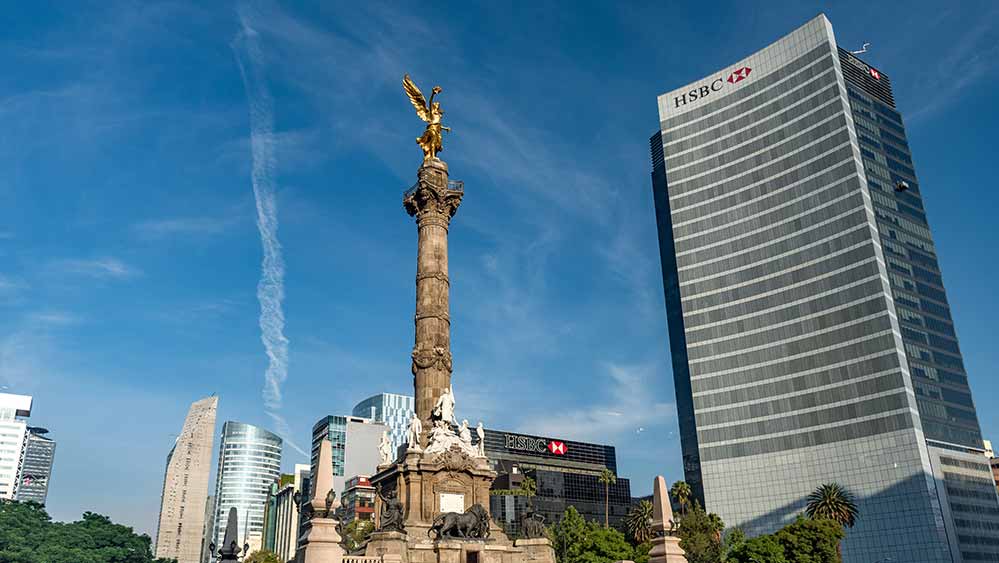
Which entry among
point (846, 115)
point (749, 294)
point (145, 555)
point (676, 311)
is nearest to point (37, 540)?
point (145, 555)

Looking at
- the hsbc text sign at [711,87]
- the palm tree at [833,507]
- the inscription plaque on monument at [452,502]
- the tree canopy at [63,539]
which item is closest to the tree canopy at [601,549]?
the inscription plaque on monument at [452,502]

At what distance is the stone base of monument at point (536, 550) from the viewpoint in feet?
129

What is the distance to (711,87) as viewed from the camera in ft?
382

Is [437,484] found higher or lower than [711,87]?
lower

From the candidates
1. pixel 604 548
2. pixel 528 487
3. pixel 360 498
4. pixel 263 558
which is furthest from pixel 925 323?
pixel 360 498

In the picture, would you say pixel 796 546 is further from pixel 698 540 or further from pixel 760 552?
pixel 698 540

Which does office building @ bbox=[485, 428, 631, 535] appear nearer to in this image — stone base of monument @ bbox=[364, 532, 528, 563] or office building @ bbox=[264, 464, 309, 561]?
office building @ bbox=[264, 464, 309, 561]

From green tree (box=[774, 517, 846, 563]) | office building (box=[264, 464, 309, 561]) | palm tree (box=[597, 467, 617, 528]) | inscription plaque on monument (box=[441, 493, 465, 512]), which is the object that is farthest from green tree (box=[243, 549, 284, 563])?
office building (box=[264, 464, 309, 561])

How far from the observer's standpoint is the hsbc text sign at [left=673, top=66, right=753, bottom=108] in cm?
11325

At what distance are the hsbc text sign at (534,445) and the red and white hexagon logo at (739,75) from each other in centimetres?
6954

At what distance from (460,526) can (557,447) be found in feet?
340

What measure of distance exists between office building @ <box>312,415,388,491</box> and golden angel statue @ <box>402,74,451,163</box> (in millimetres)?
122137

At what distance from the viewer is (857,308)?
92500 millimetres

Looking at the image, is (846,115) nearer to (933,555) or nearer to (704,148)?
(704,148)
